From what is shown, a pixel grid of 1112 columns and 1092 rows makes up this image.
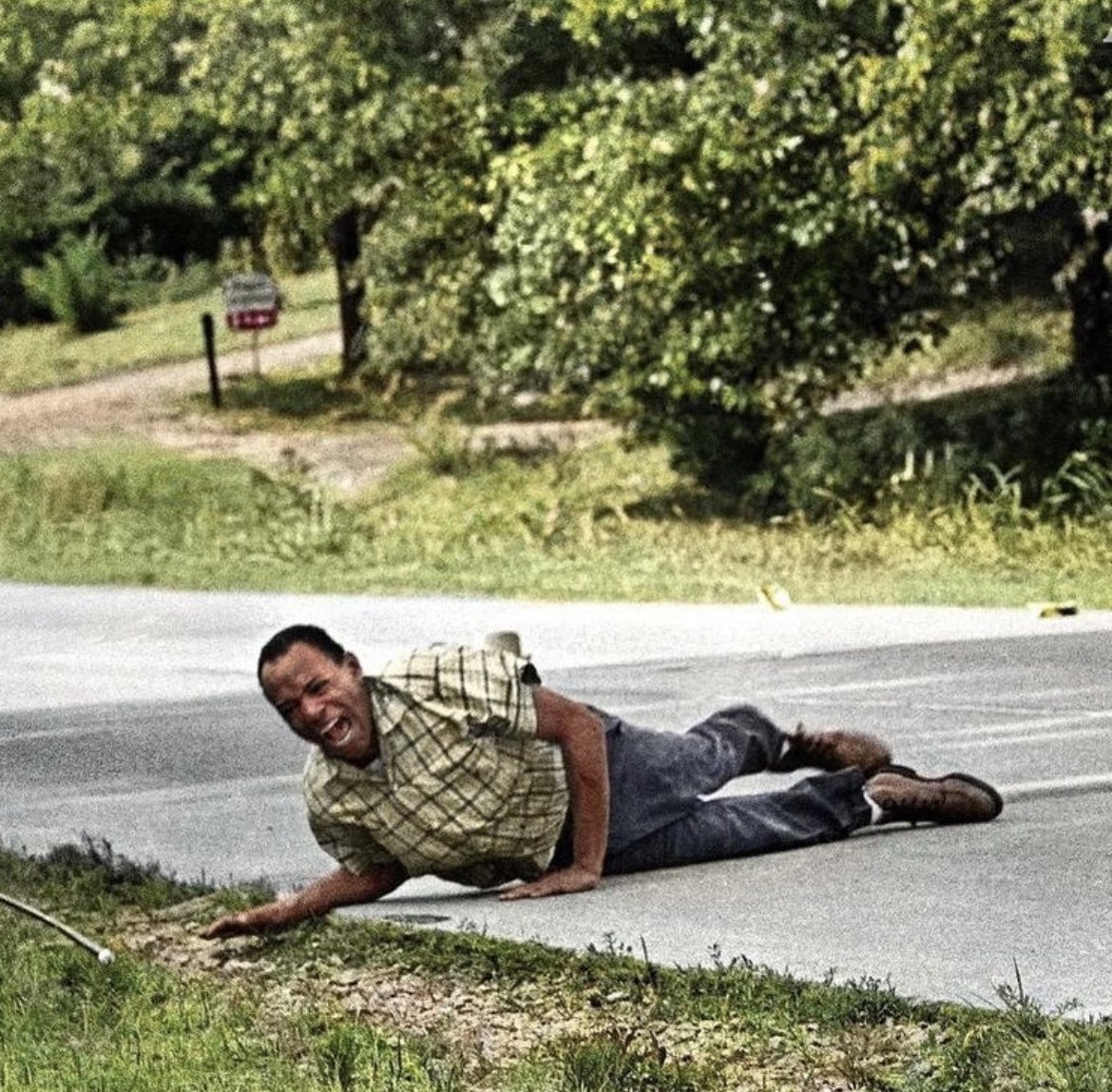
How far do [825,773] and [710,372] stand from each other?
524 inches

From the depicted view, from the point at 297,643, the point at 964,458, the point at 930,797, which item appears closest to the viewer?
the point at 297,643

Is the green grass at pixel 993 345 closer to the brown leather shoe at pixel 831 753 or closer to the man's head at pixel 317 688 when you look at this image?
the brown leather shoe at pixel 831 753

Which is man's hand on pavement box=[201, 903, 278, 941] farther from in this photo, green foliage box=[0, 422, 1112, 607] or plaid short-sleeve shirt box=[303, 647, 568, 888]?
green foliage box=[0, 422, 1112, 607]

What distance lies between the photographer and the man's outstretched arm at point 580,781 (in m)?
7.83

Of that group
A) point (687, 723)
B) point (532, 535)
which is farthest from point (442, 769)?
point (532, 535)

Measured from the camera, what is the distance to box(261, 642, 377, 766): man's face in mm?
7551

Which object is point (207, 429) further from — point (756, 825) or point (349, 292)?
point (756, 825)

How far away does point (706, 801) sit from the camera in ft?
28.4

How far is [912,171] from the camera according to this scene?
20250 mm

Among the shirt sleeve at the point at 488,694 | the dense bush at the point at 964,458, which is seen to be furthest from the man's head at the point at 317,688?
the dense bush at the point at 964,458

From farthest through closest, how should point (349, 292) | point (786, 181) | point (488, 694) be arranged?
point (349, 292) → point (786, 181) → point (488, 694)

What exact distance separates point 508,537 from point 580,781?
15.4m

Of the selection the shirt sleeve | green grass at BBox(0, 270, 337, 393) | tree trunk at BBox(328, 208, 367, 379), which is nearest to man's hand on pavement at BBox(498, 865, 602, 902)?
the shirt sleeve

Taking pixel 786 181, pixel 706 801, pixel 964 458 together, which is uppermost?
pixel 786 181
